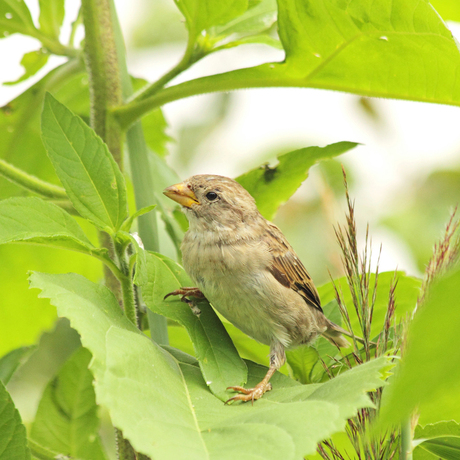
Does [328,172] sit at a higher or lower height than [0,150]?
lower

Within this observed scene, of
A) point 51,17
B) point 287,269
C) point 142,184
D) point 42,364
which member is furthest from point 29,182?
point 42,364

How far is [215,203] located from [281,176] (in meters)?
0.58

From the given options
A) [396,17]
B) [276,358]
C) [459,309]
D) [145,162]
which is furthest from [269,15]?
[459,309]

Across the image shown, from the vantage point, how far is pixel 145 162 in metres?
1.58

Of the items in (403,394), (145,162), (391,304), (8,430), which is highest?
(145,162)

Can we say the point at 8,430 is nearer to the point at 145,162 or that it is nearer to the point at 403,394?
the point at 145,162

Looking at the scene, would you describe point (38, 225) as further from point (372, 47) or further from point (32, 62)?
point (32, 62)

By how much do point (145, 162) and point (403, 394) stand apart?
4.14 ft

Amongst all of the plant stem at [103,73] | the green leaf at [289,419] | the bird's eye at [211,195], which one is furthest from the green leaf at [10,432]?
the bird's eye at [211,195]

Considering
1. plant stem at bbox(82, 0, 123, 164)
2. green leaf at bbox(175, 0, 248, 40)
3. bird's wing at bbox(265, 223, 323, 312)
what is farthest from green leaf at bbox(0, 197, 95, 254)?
bird's wing at bbox(265, 223, 323, 312)

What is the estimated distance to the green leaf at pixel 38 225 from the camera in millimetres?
1125

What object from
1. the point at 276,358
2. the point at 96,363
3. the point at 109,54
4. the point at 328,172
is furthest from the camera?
the point at 328,172

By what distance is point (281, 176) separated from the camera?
1688mm

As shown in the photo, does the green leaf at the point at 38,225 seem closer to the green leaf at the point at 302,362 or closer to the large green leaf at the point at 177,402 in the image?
the large green leaf at the point at 177,402
